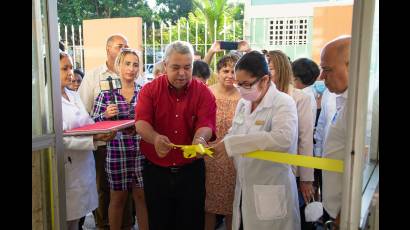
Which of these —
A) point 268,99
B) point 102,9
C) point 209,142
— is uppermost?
point 102,9

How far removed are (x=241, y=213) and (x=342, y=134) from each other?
111 cm

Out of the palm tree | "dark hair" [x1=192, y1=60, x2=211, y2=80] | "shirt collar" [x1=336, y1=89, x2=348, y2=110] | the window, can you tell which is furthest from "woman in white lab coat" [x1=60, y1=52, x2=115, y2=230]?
A: the palm tree

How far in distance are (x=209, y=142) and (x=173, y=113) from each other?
1.24ft

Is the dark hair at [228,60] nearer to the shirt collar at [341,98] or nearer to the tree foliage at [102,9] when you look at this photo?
the shirt collar at [341,98]

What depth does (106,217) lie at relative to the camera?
4.02 meters

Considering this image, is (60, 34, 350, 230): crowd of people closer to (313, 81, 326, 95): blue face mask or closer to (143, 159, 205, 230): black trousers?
(143, 159, 205, 230): black trousers

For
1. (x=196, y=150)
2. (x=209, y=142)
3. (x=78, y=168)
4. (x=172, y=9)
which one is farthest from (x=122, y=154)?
(x=172, y=9)

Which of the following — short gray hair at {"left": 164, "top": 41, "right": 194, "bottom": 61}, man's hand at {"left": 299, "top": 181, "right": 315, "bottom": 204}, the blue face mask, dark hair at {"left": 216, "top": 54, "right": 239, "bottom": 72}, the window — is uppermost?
the window

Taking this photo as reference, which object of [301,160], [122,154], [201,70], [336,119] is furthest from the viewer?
[201,70]

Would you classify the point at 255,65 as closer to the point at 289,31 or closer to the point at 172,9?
the point at 289,31

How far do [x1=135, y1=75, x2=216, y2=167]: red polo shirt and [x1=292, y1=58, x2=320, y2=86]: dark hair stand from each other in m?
1.82

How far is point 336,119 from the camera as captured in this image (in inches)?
79.5

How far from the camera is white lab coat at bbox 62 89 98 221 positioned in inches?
105

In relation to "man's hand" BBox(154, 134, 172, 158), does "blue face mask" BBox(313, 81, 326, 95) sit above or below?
above
